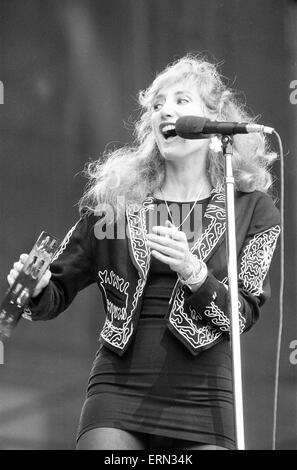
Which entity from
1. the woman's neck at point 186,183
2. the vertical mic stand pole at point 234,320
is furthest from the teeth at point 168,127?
the vertical mic stand pole at point 234,320

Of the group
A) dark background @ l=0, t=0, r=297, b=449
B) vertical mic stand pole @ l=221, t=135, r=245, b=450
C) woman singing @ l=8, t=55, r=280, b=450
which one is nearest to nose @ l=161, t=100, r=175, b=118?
woman singing @ l=8, t=55, r=280, b=450

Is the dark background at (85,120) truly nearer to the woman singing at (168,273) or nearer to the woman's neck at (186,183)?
the woman singing at (168,273)

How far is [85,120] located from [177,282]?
1.31 meters

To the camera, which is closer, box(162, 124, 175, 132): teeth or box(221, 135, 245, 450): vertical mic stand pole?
box(221, 135, 245, 450): vertical mic stand pole

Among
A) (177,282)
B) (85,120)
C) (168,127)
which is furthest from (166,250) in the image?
(85,120)

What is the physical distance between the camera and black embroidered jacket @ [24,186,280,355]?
2.21 meters

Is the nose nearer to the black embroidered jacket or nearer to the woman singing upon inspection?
the woman singing

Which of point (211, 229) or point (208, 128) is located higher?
point (208, 128)

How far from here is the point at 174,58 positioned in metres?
3.40

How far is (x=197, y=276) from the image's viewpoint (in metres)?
2.11

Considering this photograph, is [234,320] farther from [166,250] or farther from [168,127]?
[168,127]

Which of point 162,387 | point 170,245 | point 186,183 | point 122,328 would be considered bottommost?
point 162,387

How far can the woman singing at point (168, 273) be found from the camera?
2.15m

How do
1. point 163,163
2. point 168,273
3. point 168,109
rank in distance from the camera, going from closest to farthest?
point 168,273 → point 168,109 → point 163,163
